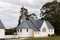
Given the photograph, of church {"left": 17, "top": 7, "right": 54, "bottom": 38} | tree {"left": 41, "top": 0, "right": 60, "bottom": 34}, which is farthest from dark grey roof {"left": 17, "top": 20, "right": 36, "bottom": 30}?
tree {"left": 41, "top": 0, "right": 60, "bottom": 34}

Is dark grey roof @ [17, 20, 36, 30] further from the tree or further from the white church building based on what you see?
the tree

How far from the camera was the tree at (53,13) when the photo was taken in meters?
75.2

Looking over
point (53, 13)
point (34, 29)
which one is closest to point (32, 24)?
point (34, 29)

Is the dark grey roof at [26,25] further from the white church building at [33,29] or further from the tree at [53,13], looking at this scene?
the tree at [53,13]

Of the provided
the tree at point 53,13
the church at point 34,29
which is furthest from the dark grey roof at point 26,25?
the tree at point 53,13

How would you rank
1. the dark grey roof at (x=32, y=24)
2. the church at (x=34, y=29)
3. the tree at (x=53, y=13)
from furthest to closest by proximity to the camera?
the tree at (x=53, y=13) < the dark grey roof at (x=32, y=24) < the church at (x=34, y=29)

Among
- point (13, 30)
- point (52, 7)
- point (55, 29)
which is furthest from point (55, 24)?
point (13, 30)

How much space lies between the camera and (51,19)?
76688 mm

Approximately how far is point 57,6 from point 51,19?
5522 millimetres

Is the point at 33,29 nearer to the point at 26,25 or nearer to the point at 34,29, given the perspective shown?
the point at 34,29

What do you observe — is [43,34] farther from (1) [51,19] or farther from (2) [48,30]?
(1) [51,19]

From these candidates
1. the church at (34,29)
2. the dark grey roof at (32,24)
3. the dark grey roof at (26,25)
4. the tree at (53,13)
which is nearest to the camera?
the church at (34,29)

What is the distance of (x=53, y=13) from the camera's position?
7700cm

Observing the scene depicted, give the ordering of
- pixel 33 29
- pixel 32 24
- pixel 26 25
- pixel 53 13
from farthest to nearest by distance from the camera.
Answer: pixel 53 13 → pixel 32 24 → pixel 33 29 → pixel 26 25
